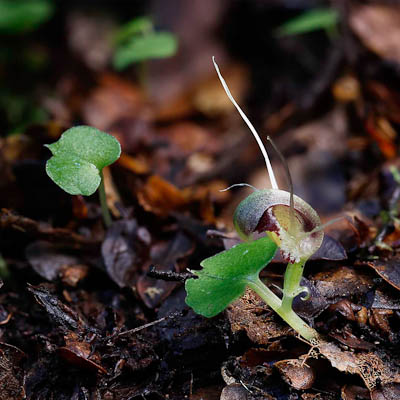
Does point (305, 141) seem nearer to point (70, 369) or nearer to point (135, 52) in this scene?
point (135, 52)

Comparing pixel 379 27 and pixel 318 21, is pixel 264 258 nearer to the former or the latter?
pixel 318 21

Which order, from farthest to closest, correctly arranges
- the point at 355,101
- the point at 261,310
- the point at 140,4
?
1. the point at 140,4
2. the point at 355,101
3. the point at 261,310

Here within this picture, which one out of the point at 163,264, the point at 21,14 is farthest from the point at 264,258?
the point at 21,14

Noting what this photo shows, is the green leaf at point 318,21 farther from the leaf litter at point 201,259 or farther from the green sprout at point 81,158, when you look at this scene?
the green sprout at point 81,158

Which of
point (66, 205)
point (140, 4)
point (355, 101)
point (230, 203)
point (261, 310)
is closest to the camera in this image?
point (261, 310)

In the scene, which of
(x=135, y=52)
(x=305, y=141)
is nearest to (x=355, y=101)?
(x=305, y=141)

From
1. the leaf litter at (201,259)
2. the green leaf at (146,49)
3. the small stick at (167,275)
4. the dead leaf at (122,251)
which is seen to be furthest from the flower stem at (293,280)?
the green leaf at (146,49)

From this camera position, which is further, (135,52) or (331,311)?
(135,52)
